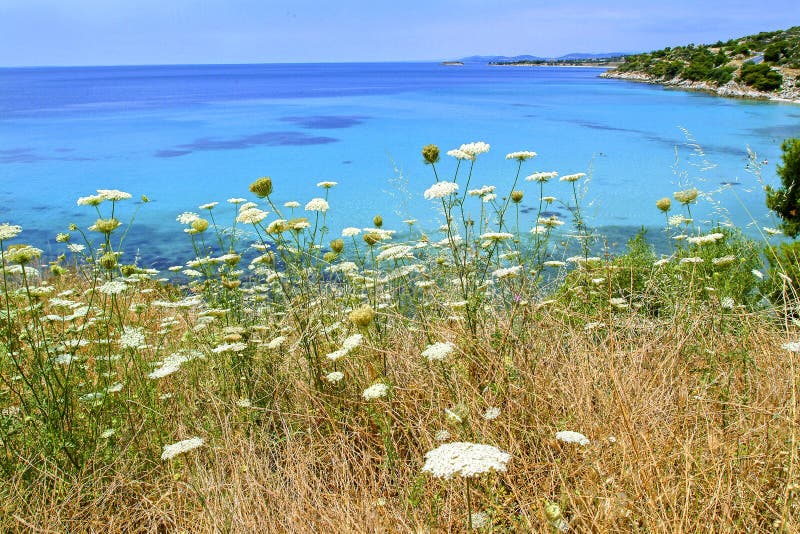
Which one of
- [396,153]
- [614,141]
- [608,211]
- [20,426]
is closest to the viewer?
[20,426]

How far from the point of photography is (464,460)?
4.91 ft

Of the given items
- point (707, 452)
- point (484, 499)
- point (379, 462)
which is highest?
point (707, 452)

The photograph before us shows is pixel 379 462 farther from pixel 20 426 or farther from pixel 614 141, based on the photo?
pixel 614 141

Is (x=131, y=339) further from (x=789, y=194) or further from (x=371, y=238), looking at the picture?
(x=789, y=194)

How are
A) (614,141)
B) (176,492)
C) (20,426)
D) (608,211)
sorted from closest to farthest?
(176,492)
(20,426)
(608,211)
(614,141)

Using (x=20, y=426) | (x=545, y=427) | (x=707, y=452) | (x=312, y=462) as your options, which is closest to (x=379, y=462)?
(x=312, y=462)

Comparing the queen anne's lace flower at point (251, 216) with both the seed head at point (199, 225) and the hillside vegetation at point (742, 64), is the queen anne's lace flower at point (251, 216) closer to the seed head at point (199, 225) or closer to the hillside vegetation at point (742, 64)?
the seed head at point (199, 225)

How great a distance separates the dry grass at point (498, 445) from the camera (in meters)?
2.06

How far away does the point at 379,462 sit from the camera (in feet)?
9.50

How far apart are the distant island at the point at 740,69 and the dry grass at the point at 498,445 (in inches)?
1714

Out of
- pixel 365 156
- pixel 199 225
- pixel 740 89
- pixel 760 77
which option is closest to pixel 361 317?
pixel 199 225

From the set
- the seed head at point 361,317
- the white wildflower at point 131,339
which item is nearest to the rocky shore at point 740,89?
the seed head at point 361,317

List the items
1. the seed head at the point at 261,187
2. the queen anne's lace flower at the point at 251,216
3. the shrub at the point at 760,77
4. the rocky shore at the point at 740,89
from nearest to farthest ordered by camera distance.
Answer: the seed head at the point at 261,187, the queen anne's lace flower at the point at 251,216, the rocky shore at the point at 740,89, the shrub at the point at 760,77

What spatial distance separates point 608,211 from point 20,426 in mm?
13497
